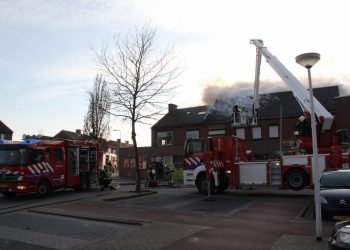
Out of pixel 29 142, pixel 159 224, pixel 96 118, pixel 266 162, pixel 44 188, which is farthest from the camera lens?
pixel 96 118

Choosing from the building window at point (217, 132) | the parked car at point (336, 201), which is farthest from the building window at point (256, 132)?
the parked car at point (336, 201)

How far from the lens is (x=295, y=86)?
2030 centimetres

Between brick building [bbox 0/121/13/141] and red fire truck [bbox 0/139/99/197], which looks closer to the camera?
red fire truck [bbox 0/139/99/197]

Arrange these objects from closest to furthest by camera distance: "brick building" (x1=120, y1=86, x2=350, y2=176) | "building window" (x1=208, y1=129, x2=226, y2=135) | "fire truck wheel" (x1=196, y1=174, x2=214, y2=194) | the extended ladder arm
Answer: the extended ladder arm → "fire truck wheel" (x1=196, y1=174, x2=214, y2=194) → "brick building" (x1=120, y1=86, x2=350, y2=176) → "building window" (x1=208, y1=129, x2=226, y2=135)

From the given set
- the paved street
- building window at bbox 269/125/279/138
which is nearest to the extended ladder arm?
the paved street

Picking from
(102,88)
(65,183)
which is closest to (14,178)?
(65,183)

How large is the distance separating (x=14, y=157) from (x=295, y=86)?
1254 centimetres

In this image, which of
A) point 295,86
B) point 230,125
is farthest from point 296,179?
point 230,125

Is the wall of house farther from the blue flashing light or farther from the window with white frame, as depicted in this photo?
the blue flashing light

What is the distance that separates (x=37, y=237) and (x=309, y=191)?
1568 cm

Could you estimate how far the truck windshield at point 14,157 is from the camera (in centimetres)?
2058

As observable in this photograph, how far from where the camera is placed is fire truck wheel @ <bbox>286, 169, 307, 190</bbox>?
20.1m

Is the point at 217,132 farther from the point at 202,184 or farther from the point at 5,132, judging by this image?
the point at 5,132

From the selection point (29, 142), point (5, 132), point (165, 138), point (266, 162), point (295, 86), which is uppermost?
point (5, 132)
